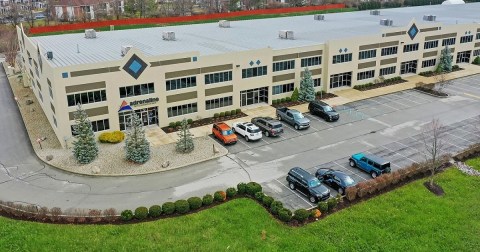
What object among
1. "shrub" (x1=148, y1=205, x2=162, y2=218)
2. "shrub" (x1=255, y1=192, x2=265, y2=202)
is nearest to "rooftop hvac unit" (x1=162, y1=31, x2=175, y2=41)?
"shrub" (x1=255, y1=192, x2=265, y2=202)

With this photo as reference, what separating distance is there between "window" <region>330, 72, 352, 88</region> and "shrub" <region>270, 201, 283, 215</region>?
3339 centimetres

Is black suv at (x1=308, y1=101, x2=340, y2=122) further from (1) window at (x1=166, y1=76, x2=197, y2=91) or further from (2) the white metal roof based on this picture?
(1) window at (x1=166, y1=76, x2=197, y2=91)

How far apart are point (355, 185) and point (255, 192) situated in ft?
26.2

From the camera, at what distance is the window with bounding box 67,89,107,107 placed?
44.2m

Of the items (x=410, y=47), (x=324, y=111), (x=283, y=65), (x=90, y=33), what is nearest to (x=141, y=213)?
(x=324, y=111)

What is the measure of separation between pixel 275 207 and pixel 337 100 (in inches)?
1203

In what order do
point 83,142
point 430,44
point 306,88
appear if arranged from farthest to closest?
point 430,44 < point 306,88 < point 83,142

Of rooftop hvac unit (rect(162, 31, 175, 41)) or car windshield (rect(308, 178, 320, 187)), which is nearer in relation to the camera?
car windshield (rect(308, 178, 320, 187))

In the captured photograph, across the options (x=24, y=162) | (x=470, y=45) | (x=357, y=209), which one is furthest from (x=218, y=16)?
(x=357, y=209)

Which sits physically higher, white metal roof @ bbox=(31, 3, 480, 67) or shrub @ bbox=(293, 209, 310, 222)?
white metal roof @ bbox=(31, 3, 480, 67)

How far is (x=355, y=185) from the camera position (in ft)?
115

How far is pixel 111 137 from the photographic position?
45.3 m

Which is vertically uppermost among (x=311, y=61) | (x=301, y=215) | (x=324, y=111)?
(x=311, y=61)

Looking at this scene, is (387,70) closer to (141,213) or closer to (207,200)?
(207,200)
